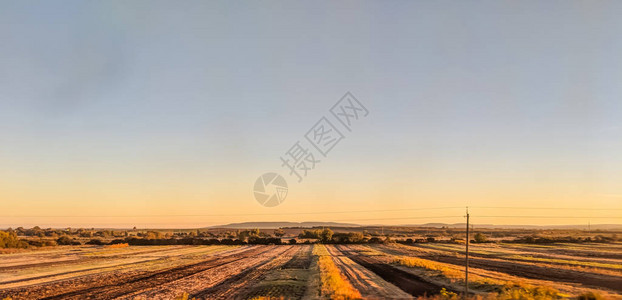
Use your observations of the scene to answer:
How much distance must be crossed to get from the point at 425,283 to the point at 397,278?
434 cm

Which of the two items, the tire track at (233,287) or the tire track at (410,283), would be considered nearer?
the tire track at (233,287)

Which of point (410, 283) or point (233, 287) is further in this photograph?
point (410, 283)

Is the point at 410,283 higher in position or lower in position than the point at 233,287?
lower

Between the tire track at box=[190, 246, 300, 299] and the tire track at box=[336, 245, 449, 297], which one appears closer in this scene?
the tire track at box=[190, 246, 300, 299]

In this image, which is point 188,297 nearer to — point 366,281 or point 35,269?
point 366,281

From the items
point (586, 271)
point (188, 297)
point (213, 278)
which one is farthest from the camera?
point (586, 271)

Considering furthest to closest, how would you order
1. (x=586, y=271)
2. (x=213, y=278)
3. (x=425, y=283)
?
(x=586, y=271), (x=213, y=278), (x=425, y=283)

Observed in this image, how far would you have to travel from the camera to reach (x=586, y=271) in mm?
43344

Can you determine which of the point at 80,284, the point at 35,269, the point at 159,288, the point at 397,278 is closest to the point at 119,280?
the point at 80,284

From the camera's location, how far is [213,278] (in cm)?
3809

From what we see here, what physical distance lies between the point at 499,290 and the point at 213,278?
Result: 26.2 m

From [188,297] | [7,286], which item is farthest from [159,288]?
[7,286]

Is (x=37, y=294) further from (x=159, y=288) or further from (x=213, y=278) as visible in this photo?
(x=213, y=278)

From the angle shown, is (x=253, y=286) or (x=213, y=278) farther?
(x=213, y=278)
